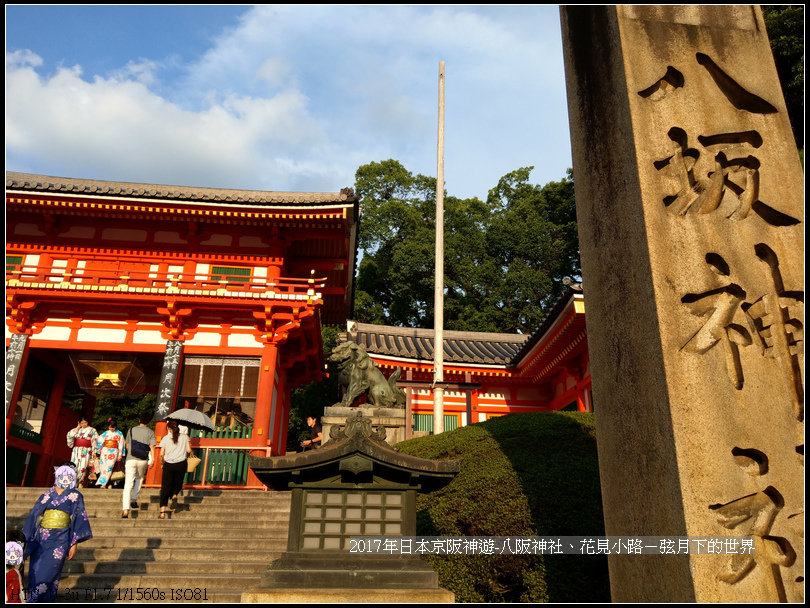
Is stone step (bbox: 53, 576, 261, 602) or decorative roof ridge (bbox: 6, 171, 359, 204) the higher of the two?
decorative roof ridge (bbox: 6, 171, 359, 204)

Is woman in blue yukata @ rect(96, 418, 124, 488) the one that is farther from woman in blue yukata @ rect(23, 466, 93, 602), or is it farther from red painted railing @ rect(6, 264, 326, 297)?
woman in blue yukata @ rect(23, 466, 93, 602)

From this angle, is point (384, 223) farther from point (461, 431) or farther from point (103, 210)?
point (461, 431)

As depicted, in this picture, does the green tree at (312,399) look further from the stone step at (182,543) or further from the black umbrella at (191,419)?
the stone step at (182,543)

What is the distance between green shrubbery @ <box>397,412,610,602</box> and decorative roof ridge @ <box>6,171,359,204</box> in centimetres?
865

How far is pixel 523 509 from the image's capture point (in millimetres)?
5785

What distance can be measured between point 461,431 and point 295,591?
4329mm

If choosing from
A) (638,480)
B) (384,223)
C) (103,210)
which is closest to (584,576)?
(638,480)

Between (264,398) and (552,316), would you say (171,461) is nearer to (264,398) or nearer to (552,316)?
(264,398)

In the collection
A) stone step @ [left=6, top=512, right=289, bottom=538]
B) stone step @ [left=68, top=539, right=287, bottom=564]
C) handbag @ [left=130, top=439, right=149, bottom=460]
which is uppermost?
handbag @ [left=130, top=439, right=149, bottom=460]

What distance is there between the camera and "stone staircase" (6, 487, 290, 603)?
5.89 m

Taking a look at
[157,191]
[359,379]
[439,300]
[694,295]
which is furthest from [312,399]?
[694,295]

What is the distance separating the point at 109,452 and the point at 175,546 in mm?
3788

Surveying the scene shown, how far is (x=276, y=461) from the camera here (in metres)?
4.95

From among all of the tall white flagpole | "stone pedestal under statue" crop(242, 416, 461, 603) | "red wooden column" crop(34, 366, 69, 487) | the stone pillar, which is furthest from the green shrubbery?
"red wooden column" crop(34, 366, 69, 487)
